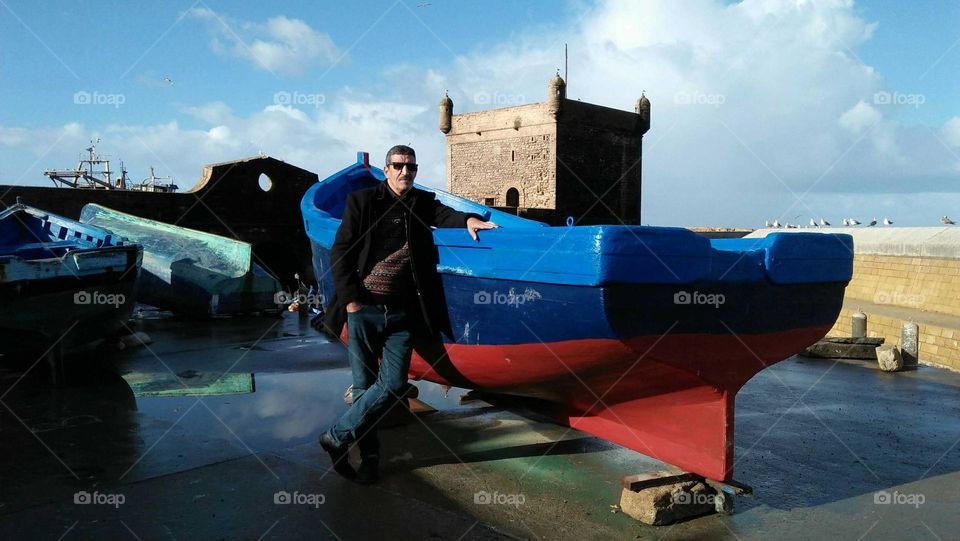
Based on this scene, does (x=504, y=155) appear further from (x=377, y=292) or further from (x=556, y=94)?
(x=377, y=292)

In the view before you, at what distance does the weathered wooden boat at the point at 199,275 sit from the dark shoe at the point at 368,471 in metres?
8.02

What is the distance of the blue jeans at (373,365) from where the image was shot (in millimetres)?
3744

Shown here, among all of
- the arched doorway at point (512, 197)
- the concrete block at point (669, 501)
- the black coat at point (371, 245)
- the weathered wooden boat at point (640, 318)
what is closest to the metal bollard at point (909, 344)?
the weathered wooden boat at point (640, 318)

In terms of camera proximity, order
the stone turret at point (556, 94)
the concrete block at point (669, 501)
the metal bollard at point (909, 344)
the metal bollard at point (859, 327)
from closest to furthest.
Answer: the concrete block at point (669, 501) → the metal bollard at point (909, 344) → the metal bollard at point (859, 327) → the stone turret at point (556, 94)

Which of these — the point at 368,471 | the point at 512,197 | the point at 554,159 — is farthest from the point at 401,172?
the point at 512,197

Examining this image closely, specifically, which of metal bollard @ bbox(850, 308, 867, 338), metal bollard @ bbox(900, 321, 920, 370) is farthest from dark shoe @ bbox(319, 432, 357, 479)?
metal bollard @ bbox(850, 308, 867, 338)

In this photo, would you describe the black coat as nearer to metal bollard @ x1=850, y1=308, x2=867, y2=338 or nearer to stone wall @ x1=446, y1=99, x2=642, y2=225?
metal bollard @ x1=850, y1=308, x2=867, y2=338

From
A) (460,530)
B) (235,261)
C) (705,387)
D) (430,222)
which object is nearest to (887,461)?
(705,387)

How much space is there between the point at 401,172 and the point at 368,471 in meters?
1.71

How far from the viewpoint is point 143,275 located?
10812 mm

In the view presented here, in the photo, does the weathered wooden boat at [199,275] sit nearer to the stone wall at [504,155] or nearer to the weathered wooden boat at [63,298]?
the weathered wooden boat at [63,298]

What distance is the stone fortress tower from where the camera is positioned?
1347 inches

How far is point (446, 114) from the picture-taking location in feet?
126

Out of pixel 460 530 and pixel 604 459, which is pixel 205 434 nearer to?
pixel 460 530
